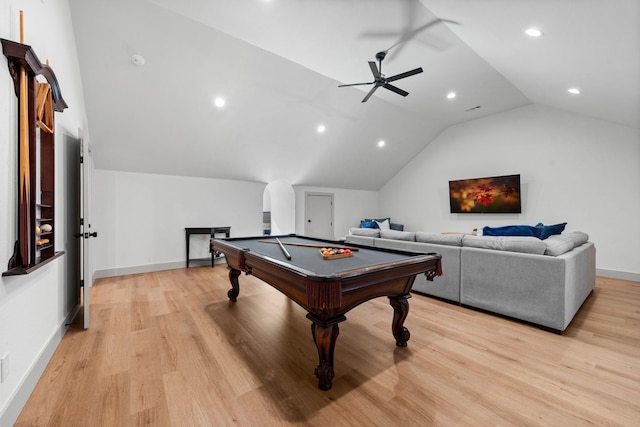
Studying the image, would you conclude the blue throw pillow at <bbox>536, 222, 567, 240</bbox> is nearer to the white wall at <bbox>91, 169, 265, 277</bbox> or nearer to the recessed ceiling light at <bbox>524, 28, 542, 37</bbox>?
the recessed ceiling light at <bbox>524, 28, 542, 37</bbox>

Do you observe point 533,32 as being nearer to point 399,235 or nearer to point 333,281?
point 399,235

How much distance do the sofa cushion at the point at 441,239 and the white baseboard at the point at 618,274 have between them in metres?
3.56

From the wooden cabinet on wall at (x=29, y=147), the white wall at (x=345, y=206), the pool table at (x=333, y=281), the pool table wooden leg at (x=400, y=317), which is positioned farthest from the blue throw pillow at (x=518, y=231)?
the white wall at (x=345, y=206)

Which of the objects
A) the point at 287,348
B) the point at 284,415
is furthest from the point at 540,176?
the point at 284,415

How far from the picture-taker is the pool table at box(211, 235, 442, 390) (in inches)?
61.3

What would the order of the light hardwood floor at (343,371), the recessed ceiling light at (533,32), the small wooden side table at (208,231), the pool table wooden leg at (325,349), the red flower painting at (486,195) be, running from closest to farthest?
the light hardwood floor at (343,371), the pool table wooden leg at (325,349), the recessed ceiling light at (533,32), the small wooden side table at (208,231), the red flower painting at (486,195)

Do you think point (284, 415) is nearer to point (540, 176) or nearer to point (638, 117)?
point (638, 117)

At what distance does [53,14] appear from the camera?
219cm

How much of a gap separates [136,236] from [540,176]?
26.1ft

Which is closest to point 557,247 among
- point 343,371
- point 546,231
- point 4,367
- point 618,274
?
point 546,231

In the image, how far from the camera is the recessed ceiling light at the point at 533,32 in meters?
2.40

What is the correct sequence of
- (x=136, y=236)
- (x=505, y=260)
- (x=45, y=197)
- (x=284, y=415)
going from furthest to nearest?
1. (x=136, y=236)
2. (x=505, y=260)
3. (x=45, y=197)
4. (x=284, y=415)

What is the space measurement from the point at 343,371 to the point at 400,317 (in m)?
0.64

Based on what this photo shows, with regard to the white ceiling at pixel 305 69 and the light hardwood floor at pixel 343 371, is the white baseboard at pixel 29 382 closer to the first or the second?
the light hardwood floor at pixel 343 371
